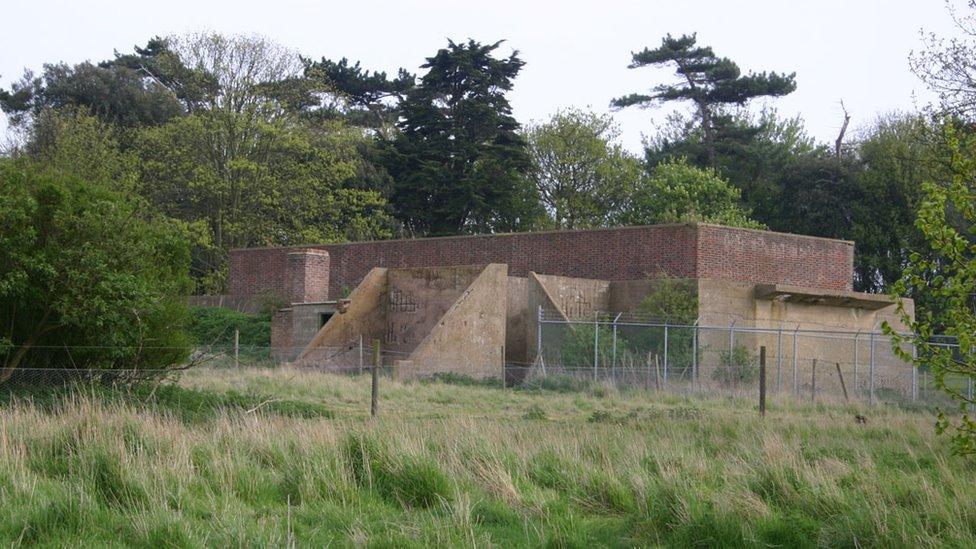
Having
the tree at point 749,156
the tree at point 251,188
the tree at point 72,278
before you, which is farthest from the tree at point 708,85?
the tree at point 72,278

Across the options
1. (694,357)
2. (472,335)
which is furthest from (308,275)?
(694,357)

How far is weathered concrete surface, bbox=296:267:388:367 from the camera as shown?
106 ft

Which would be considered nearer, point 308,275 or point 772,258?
point 772,258

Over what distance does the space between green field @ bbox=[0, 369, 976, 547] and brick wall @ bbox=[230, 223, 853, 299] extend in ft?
61.6

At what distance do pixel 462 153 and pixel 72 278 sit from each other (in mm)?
39361

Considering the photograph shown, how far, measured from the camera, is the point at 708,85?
2532 inches

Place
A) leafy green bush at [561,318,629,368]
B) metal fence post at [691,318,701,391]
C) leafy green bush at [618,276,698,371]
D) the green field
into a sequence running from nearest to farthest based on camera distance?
the green field
metal fence post at [691,318,701,391]
leafy green bush at [561,318,629,368]
leafy green bush at [618,276,698,371]

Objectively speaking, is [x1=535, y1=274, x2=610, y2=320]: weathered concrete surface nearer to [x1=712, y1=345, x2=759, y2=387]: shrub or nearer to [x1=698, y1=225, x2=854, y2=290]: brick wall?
[x1=698, y1=225, x2=854, y2=290]: brick wall

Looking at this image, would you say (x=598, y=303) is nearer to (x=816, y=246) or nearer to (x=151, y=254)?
(x=816, y=246)

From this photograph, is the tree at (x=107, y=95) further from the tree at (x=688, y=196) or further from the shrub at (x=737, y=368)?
the shrub at (x=737, y=368)

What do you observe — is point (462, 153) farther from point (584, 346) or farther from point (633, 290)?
point (584, 346)

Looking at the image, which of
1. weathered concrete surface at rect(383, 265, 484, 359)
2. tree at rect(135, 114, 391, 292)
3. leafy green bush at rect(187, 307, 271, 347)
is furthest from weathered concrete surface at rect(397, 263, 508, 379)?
tree at rect(135, 114, 391, 292)

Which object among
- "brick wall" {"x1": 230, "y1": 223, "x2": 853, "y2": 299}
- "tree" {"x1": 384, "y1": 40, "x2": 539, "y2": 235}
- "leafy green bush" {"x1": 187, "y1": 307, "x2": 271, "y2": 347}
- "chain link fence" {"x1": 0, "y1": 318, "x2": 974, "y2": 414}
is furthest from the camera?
"tree" {"x1": 384, "y1": 40, "x2": 539, "y2": 235}

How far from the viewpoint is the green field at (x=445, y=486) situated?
9.43 meters
